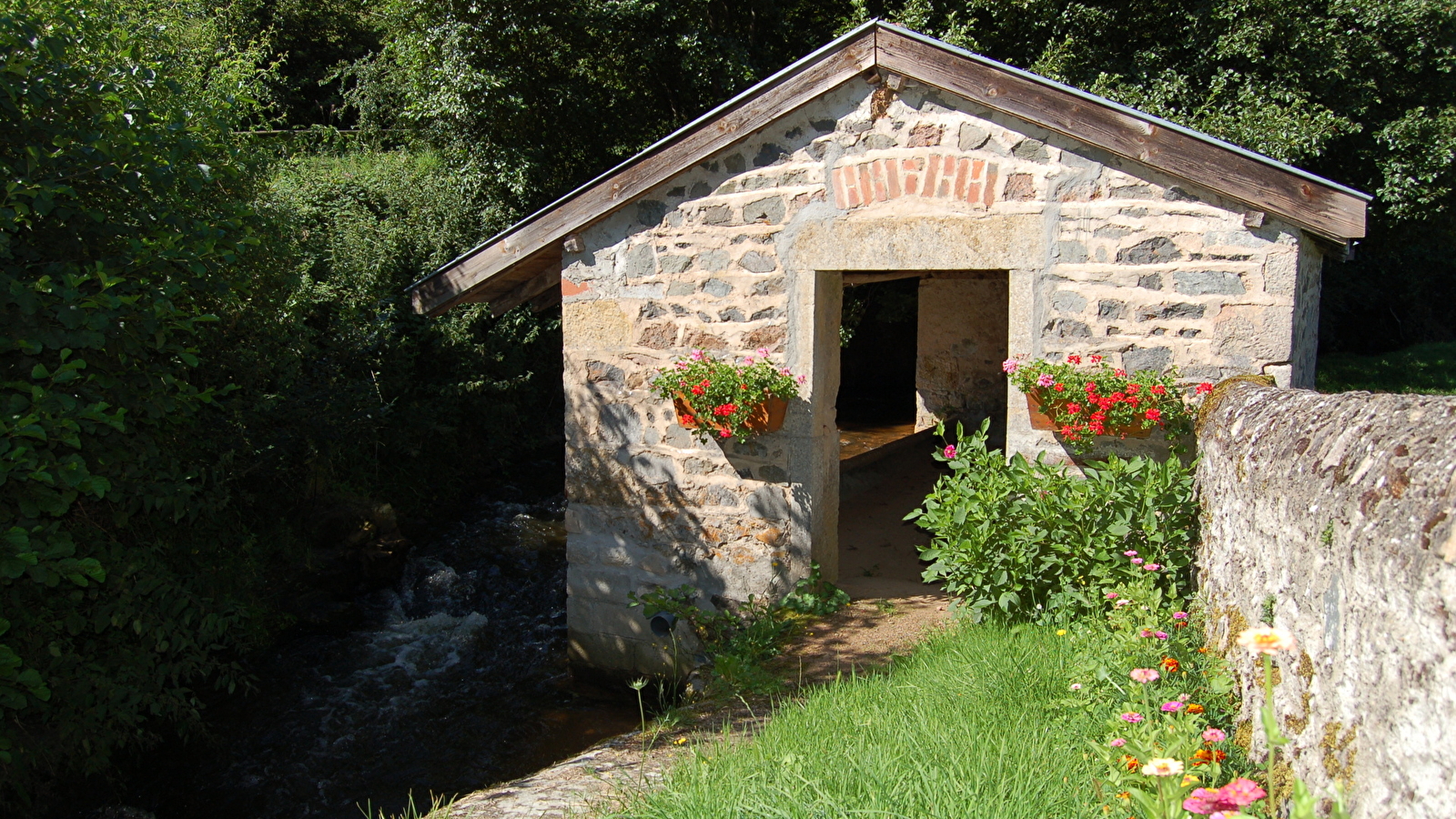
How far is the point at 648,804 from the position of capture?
9.07ft

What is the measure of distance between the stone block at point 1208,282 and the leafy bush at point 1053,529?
0.84m

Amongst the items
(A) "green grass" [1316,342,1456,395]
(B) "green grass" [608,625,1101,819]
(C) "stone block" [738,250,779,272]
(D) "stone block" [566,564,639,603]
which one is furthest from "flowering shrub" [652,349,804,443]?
(A) "green grass" [1316,342,1456,395]

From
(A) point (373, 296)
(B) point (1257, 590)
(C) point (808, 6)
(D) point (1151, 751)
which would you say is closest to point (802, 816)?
(D) point (1151, 751)

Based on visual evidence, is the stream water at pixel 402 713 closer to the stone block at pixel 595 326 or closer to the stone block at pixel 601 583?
the stone block at pixel 601 583

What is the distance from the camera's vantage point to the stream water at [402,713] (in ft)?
18.0

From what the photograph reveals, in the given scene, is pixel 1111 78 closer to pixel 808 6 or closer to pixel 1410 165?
pixel 1410 165

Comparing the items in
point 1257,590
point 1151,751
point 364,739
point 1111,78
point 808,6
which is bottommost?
point 364,739

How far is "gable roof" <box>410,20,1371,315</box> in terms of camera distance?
4312 mm

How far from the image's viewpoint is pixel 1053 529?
4.42 m

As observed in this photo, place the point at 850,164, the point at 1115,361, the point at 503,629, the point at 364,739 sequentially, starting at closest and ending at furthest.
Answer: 1. the point at 1115,361
2. the point at 850,164
3. the point at 364,739
4. the point at 503,629

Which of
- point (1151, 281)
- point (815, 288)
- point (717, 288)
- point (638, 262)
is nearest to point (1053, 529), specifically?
point (1151, 281)

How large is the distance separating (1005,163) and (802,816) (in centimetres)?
350

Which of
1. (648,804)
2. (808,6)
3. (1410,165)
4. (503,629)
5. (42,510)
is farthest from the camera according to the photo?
(808,6)

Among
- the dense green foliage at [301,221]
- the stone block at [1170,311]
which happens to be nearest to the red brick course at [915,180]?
the stone block at [1170,311]
